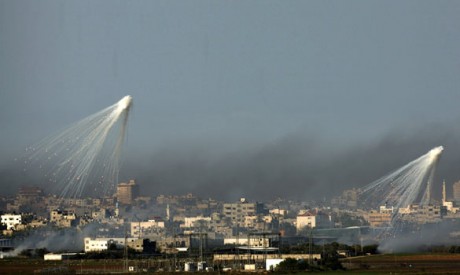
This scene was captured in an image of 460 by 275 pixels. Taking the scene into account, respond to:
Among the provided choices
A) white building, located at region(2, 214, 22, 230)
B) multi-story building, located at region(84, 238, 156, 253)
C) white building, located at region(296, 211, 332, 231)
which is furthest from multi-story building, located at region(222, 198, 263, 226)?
multi-story building, located at region(84, 238, 156, 253)

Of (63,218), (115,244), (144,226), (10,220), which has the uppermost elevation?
(10,220)

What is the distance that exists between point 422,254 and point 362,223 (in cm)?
6203

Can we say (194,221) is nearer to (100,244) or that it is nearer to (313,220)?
(313,220)

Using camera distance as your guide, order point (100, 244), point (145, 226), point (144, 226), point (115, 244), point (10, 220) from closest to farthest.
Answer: point (115, 244), point (100, 244), point (10, 220), point (144, 226), point (145, 226)

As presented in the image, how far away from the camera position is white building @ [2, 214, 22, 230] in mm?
162625

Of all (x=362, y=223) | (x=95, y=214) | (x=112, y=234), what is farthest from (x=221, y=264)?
(x=95, y=214)

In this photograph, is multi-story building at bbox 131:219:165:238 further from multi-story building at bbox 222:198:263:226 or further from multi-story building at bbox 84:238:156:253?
multi-story building at bbox 84:238:156:253

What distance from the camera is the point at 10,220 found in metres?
165

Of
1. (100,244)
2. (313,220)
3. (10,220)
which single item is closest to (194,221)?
(313,220)

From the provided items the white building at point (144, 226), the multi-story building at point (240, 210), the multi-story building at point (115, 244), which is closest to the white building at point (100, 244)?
the multi-story building at point (115, 244)

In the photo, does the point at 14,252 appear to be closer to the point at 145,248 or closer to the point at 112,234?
the point at 145,248

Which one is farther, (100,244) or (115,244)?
(100,244)

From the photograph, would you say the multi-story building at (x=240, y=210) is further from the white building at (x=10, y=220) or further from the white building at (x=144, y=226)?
the white building at (x=10, y=220)

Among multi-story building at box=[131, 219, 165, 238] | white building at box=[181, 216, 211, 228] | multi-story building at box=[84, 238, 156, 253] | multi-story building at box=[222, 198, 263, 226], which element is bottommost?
multi-story building at box=[84, 238, 156, 253]
